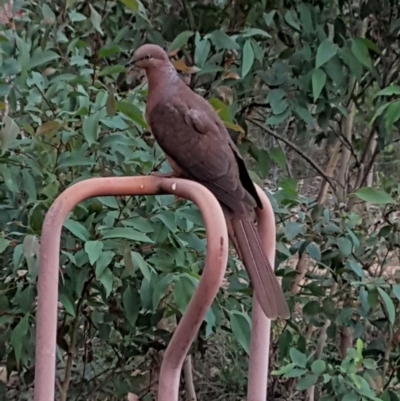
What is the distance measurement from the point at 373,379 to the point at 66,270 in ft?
2.92

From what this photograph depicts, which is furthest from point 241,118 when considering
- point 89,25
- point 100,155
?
point 100,155

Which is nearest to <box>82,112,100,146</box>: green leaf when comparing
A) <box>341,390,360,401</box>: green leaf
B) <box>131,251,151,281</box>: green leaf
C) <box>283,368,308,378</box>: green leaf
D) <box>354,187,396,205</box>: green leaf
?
<box>131,251,151,281</box>: green leaf

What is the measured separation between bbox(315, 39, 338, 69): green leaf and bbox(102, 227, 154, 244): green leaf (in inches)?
29.9

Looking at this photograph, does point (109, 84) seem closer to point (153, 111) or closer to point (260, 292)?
point (153, 111)

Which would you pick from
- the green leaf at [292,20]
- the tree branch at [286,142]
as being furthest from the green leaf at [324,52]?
the tree branch at [286,142]

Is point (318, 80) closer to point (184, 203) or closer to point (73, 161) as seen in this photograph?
point (184, 203)

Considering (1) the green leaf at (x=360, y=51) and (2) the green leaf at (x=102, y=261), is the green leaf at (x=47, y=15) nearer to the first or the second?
(2) the green leaf at (x=102, y=261)

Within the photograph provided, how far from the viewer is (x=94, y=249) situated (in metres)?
1.45

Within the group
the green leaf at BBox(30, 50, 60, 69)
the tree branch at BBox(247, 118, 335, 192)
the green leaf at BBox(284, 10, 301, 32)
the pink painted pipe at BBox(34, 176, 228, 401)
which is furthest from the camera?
the tree branch at BBox(247, 118, 335, 192)

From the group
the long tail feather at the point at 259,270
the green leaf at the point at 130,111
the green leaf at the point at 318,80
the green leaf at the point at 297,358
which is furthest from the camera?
the green leaf at the point at 318,80

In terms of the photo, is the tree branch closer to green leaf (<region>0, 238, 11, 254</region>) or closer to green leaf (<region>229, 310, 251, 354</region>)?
green leaf (<region>229, 310, 251, 354</region>)

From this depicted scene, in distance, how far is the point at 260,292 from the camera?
1242 mm

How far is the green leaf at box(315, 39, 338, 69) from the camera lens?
1974mm

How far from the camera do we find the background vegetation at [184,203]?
1.62 m
